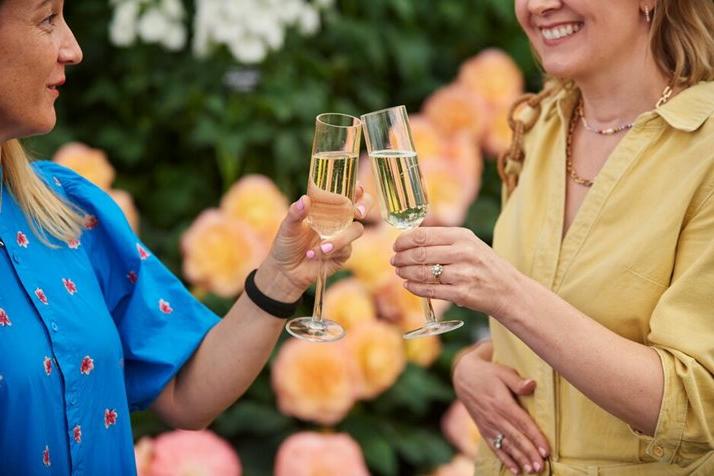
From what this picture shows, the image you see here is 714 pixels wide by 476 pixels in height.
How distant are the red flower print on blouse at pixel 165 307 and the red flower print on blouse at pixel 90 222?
22cm

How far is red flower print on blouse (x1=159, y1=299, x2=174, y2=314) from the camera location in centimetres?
232

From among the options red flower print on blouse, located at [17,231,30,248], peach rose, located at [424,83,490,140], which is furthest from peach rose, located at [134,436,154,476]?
peach rose, located at [424,83,490,140]

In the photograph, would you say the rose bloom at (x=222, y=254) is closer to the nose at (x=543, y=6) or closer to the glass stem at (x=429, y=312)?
the glass stem at (x=429, y=312)

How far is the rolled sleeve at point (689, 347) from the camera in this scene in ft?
6.49

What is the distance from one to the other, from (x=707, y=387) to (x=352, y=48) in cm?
280

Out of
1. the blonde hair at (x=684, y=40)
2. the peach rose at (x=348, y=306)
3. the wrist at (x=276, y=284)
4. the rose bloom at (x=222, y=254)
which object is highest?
the blonde hair at (x=684, y=40)

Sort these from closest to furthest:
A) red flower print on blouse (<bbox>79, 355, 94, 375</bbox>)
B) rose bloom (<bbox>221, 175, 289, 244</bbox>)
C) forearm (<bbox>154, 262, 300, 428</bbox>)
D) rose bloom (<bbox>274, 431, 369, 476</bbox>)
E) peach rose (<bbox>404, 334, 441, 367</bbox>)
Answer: red flower print on blouse (<bbox>79, 355, 94, 375</bbox>), forearm (<bbox>154, 262, 300, 428</bbox>), rose bloom (<bbox>274, 431, 369, 476</bbox>), rose bloom (<bbox>221, 175, 289, 244</bbox>), peach rose (<bbox>404, 334, 441, 367</bbox>)

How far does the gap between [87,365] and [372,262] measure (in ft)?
5.25

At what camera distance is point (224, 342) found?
7.61 ft

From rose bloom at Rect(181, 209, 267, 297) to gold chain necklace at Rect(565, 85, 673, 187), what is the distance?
1288 millimetres

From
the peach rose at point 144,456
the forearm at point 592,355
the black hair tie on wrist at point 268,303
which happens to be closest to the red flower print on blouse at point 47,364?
the black hair tie on wrist at point 268,303

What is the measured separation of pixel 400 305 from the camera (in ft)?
11.7

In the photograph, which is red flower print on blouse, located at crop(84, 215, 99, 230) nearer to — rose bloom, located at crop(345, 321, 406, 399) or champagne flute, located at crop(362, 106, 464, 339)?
champagne flute, located at crop(362, 106, 464, 339)

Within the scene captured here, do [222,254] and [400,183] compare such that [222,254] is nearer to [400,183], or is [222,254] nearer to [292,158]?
[292,158]
